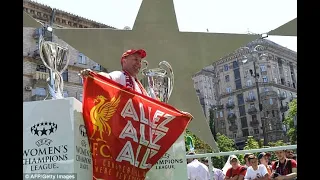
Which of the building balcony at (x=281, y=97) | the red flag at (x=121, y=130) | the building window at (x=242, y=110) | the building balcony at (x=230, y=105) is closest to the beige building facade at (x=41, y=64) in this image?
the red flag at (x=121, y=130)

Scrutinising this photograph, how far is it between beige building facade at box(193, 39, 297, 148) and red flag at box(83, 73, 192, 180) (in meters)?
52.4

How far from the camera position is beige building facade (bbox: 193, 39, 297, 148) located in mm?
57688

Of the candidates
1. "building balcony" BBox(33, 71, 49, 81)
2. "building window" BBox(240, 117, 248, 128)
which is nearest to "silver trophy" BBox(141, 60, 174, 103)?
"building balcony" BBox(33, 71, 49, 81)

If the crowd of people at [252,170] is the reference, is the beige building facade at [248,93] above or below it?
above

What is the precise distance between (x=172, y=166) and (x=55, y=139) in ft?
3.31

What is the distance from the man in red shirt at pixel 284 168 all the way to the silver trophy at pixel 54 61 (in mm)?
2624

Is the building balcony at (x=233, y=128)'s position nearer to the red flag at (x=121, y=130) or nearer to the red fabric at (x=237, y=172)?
the red fabric at (x=237, y=172)

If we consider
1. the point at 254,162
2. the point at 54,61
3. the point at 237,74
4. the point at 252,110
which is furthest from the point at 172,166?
the point at 252,110

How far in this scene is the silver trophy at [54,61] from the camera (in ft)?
12.5

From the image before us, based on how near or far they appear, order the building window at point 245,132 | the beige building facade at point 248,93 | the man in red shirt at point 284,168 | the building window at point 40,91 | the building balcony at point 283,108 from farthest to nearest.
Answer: the building window at point 245,132 < the beige building facade at point 248,93 < the building balcony at point 283,108 < the building window at point 40,91 < the man in red shirt at point 284,168

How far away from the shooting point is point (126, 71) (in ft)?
11.7
